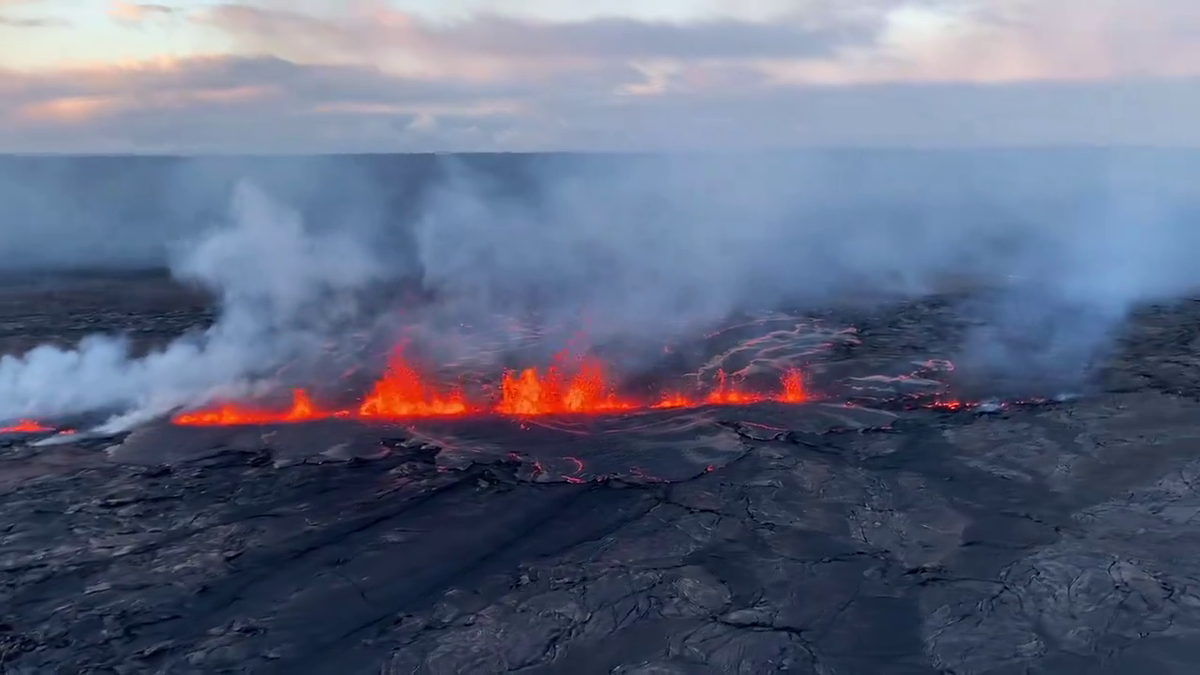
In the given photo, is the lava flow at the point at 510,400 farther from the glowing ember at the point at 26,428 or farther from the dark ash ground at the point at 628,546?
the glowing ember at the point at 26,428

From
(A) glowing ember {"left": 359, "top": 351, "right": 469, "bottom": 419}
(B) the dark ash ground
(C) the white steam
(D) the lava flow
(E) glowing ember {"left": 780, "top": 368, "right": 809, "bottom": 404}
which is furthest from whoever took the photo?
(C) the white steam

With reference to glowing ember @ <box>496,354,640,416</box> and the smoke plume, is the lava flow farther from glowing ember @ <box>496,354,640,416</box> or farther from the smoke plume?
the smoke plume

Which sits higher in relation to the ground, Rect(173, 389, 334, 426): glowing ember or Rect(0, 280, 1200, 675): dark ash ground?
Rect(173, 389, 334, 426): glowing ember

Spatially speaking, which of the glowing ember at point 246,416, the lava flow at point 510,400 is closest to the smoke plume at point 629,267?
the glowing ember at point 246,416

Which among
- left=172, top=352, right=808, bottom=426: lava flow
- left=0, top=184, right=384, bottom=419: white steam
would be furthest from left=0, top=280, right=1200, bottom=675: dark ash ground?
left=0, top=184, right=384, bottom=419: white steam

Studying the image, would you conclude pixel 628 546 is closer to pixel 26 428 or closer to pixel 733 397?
pixel 733 397

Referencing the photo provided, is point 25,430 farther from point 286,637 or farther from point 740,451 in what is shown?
point 740,451

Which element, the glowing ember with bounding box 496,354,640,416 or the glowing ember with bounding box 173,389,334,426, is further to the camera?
the glowing ember with bounding box 496,354,640,416
